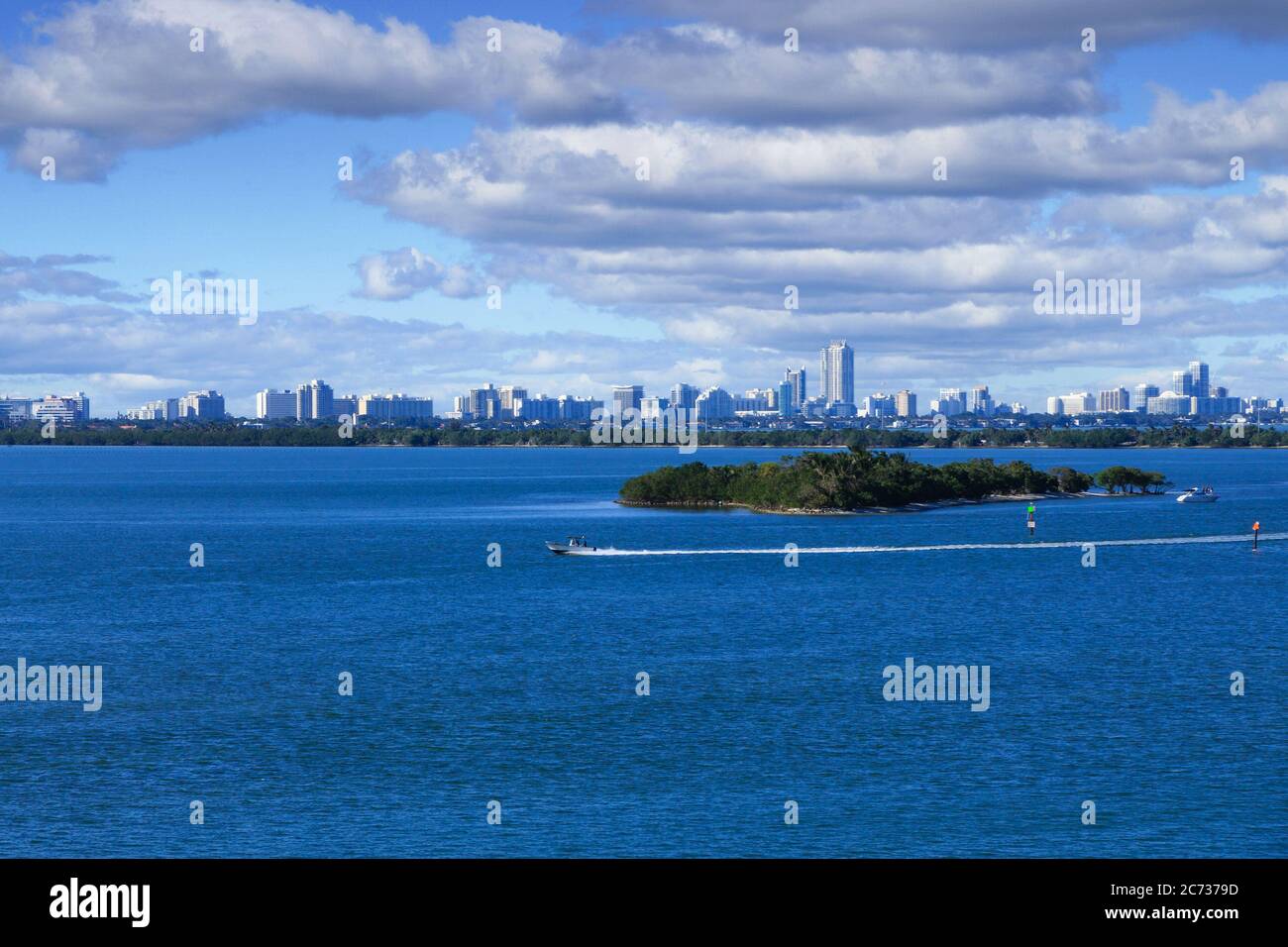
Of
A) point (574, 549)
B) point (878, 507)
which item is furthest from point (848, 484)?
point (574, 549)

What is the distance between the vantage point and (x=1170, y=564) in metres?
97.3

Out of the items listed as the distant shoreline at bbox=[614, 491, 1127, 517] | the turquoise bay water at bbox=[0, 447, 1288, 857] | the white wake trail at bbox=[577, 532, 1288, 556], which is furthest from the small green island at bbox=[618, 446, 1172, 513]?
the turquoise bay water at bbox=[0, 447, 1288, 857]

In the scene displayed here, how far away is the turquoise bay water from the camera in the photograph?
35.3 metres

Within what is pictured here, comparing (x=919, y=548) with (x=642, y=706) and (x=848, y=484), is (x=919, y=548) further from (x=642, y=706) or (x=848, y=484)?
(x=642, y=706)

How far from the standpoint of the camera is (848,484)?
143125 millimetres

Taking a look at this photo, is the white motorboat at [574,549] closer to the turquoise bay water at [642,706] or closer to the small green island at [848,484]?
the turquoise bay water at [642,706]

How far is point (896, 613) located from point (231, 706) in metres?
37.7

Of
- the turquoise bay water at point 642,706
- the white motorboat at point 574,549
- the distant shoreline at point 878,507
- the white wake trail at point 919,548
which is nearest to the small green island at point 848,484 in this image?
the distant shoreline at point 878,507

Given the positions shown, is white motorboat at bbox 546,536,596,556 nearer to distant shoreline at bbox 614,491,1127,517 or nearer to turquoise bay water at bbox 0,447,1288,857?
turquoise bay water at bbox 0,447,1288,857

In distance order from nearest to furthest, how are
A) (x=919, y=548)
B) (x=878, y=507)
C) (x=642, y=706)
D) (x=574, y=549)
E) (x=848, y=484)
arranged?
(x=642, y=706) < (x=574, y=549) < (x=919, y=548) < (x=848, y=484) < (x=878, y=507)

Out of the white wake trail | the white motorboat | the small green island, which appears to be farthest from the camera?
the small green island

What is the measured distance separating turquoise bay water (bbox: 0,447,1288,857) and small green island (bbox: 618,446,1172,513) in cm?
4150

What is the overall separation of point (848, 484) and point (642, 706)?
314ft
